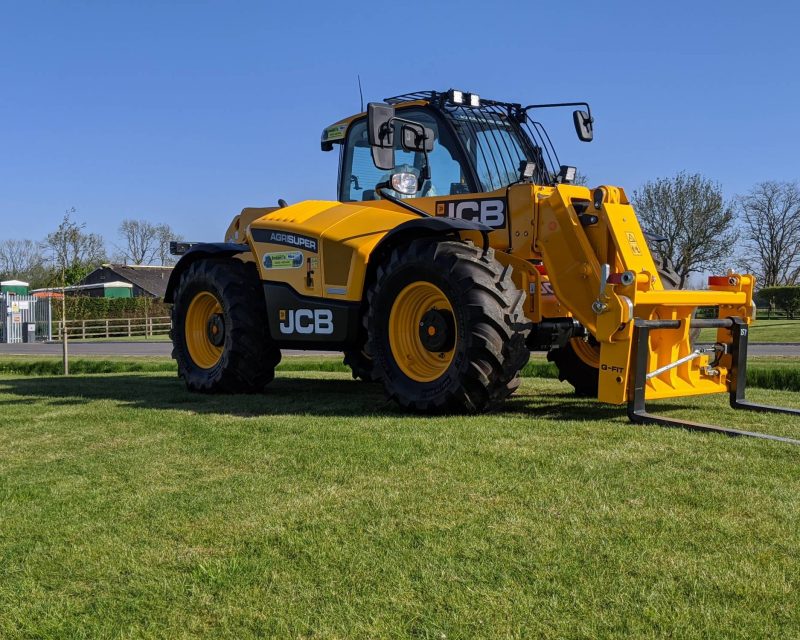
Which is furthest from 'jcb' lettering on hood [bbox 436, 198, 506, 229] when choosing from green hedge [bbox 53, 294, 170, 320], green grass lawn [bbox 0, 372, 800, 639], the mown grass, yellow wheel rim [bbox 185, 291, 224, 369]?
green hedge [bbox 53, 294, 170, 320]

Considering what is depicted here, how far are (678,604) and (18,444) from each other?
4.90m

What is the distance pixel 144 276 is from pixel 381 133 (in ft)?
202

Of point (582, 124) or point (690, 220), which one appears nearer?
point (582, 124)

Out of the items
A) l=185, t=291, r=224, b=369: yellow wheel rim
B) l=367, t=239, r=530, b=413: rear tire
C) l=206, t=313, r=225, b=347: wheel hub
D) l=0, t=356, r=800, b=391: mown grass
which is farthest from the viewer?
l=0, t=356, r=800, b=391: mown grass

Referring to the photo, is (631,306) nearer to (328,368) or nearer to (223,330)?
(223,330)

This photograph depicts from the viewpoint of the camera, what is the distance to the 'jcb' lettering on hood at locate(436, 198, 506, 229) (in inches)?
300

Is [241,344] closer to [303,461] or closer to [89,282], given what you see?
[303,461]

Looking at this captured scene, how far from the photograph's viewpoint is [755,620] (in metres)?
2.87

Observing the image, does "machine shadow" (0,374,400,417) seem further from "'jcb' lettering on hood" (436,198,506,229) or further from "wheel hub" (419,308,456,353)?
"'jcb' lettering on hood" (436,198,506,229)

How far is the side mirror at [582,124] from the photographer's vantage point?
8547 mm

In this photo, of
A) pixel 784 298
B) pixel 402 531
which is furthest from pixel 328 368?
pixel 784 298

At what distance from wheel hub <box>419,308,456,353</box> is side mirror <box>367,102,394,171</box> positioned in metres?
1.32

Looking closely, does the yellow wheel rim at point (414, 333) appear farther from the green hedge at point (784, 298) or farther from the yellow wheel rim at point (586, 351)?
the green hedge at point (784, 298)

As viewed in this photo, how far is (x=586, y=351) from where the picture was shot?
Result: 8.70 metres
